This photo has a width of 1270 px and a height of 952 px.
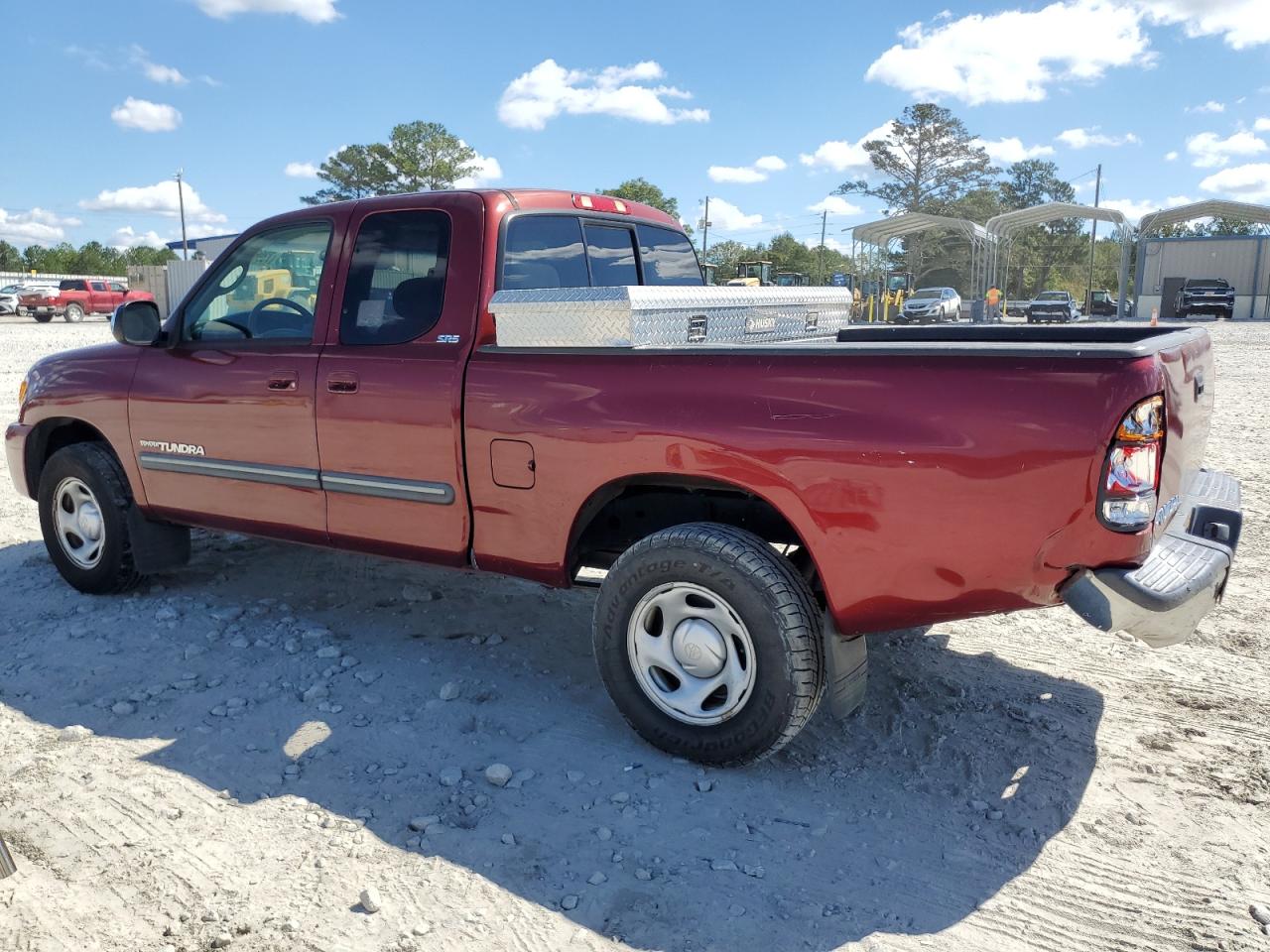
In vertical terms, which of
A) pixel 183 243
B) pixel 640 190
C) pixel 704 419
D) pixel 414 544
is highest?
pixel 640 190

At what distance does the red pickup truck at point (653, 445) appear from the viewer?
2713 millimetres

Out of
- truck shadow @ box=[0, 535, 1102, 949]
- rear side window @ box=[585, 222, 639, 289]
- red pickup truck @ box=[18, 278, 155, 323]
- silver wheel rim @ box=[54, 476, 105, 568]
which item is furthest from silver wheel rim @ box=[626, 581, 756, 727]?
red pickup truck @ box=[18, 278, 155, 323]

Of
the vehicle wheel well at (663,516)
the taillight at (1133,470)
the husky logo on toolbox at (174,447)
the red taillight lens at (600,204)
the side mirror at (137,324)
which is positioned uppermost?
the red taillight lens at (600,204)

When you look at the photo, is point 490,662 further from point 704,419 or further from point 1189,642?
point 1189,642

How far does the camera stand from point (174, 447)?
467 centimetres

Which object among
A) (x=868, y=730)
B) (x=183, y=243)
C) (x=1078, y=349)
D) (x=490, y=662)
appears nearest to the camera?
(x=1078, y=349)

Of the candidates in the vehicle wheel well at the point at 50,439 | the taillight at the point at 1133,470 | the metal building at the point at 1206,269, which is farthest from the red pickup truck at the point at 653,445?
the metal building at the point at 1206,269

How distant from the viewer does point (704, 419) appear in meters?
3.15

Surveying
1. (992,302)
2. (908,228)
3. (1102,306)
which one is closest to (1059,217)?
(992,302)

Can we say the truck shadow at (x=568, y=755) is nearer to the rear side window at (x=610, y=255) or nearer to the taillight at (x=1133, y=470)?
the taillight at (x=1133, y=470)

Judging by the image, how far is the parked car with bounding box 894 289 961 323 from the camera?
35.9m

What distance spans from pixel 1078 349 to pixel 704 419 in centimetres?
111

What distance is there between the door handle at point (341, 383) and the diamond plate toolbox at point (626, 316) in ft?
2.37

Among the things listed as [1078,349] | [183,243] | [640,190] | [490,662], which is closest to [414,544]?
[490,662]
